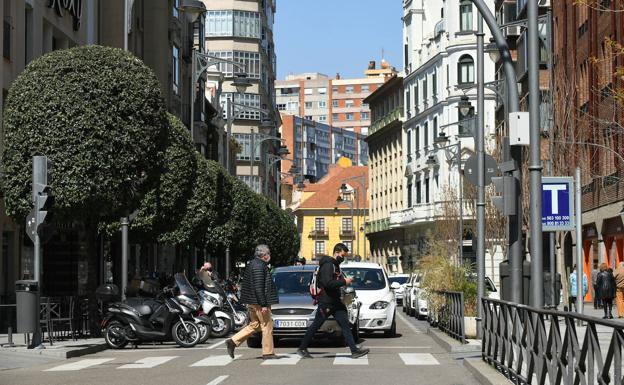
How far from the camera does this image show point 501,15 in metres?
76.6

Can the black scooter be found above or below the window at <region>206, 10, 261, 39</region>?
below

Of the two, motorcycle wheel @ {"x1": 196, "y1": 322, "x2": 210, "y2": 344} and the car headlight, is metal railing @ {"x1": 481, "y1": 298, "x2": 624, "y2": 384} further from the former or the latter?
the car headlight

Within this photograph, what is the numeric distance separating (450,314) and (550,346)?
1447cm

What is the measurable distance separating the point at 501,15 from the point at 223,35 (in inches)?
1580

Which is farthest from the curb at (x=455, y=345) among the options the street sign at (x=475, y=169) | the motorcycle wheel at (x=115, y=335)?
the motorcycle wheel at (x=115, y=335)

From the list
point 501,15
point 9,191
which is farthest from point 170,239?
point 501,15

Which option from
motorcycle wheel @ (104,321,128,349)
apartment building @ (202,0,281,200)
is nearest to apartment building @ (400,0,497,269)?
apartment building @ (202,0,281,200)

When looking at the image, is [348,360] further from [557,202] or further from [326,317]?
[557,202]

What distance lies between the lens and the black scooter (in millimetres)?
24609

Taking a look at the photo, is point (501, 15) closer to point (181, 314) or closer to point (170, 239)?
point (170, 239)

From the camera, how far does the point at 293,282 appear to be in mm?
26156

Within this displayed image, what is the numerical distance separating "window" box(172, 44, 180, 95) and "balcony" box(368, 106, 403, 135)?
4146 cm

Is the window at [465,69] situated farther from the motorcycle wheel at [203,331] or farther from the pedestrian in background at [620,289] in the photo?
→ the motorcycle wheel at [203,331]

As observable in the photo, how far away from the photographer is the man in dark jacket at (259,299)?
20.5m
